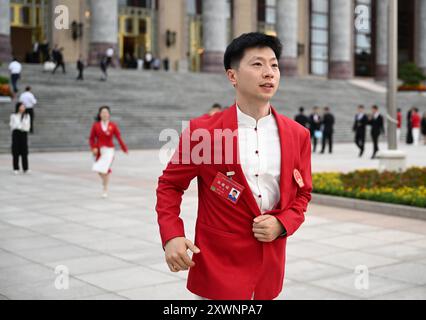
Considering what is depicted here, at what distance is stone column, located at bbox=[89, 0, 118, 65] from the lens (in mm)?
43781

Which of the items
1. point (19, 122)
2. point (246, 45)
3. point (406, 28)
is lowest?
point (19, 122)

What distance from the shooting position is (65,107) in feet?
99.0

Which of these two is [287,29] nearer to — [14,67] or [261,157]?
[14,67]

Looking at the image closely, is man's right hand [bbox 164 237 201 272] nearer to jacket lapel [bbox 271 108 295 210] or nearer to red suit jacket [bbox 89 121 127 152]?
jacket lapel [bbox 271 108 295 210]

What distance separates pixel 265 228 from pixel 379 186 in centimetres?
1058

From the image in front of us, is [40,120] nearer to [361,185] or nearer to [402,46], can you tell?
[361,185]

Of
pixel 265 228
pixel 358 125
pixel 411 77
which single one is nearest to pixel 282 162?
pixel 265 228

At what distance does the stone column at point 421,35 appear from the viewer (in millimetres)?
63281

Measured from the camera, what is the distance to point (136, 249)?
872cm

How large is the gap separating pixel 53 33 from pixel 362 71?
30.1m

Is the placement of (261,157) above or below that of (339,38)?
below

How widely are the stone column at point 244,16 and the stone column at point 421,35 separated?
671 inches

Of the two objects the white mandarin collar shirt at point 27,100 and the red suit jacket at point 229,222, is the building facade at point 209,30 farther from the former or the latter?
the red suit jacket at point 229,222

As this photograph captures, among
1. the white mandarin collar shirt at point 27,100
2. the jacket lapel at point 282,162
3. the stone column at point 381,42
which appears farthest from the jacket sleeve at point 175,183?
the stone column at point 381,42
